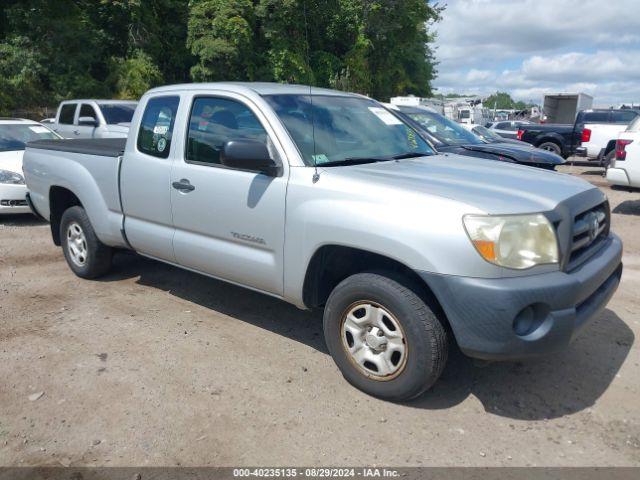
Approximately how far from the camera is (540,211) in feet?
9.73

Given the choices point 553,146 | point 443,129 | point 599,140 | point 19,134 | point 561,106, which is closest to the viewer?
point 443,129

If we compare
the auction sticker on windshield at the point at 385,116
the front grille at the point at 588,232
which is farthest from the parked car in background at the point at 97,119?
the front grille at the point at 588,232

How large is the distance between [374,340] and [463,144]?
19.6 feet

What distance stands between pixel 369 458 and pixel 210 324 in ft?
6.85

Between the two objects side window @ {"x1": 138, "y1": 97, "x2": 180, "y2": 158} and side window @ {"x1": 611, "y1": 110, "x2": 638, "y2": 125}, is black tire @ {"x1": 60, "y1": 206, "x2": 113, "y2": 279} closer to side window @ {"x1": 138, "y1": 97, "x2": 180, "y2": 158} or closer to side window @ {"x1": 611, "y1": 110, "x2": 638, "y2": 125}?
side window @ {"x1": 138, "y1": 97, "x2": 180, "y2": 158}

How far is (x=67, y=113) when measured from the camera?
1273 centimetres

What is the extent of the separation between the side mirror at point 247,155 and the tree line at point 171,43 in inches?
792

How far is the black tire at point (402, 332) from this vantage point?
10.1ft

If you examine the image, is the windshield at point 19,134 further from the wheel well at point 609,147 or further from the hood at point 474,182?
the wheel well at point 609,147

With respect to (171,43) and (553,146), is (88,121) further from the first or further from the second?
(171,43)

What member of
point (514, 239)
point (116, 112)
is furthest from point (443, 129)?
point (116, 112)

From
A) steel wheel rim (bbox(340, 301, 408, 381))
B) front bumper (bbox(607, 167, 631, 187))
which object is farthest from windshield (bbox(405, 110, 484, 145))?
steel wheel rim (bbox(340, 301, 408, 381))

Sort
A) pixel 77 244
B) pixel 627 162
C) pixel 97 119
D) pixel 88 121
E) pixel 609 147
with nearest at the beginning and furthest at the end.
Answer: pixel 77 244, pixel 627 162, pixel 88 121, pixel 97 119, pixel 609 147

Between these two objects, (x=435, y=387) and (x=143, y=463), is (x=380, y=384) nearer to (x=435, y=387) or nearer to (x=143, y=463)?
(x=435, y=387)
